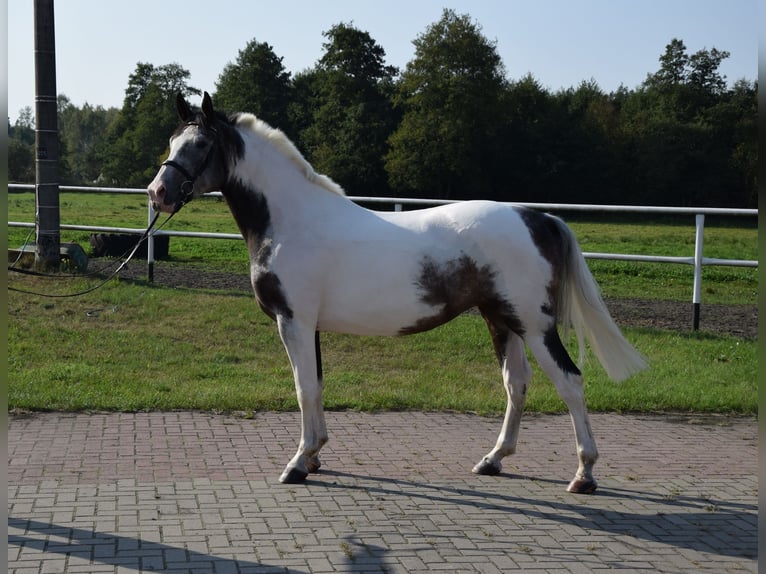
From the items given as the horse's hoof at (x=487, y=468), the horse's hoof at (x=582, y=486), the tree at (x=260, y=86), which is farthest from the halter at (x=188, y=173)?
the tree at (x=260, y=86)

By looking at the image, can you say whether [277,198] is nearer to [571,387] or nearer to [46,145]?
[571,387]

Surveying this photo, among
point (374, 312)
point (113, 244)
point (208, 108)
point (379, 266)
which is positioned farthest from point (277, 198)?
point (113, 244)

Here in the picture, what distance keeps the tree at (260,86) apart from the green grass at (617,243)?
103 feet

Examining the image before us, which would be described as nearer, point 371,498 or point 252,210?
point 371,498

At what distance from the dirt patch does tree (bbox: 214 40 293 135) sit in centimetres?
4670

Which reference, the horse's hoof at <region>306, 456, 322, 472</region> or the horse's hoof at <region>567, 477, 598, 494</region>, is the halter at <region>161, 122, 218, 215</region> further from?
the horse's hoof at <region>567, 477, 598, 494</region>

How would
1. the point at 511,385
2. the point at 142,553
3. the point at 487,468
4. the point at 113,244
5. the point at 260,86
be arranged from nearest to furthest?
the point at 142,553 < the point at 487,468 < the point at 511,385 < the point at 113,244 < the point at 260,86

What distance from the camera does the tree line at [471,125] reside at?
52000 millimetres

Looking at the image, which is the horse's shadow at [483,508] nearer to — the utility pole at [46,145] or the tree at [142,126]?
the utility pole at [46,145]

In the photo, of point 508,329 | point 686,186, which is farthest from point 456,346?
point 686,186

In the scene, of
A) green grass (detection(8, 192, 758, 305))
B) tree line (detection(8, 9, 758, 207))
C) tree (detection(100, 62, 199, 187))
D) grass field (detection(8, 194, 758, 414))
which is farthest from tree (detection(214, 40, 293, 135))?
grass field (detection(8, 194, 758, 414))

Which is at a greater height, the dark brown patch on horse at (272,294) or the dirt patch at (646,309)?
the dark brown patch on horse at (272,294)

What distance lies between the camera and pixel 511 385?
6.33m

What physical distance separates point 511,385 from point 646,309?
6.75m
